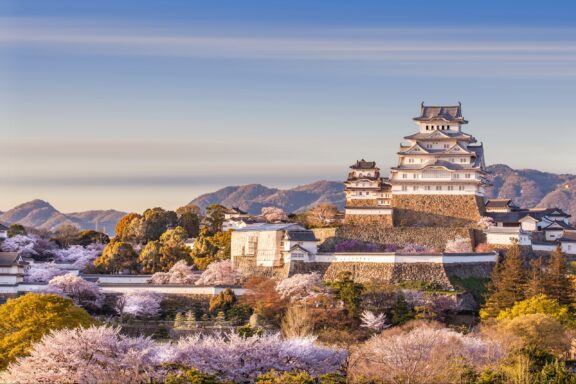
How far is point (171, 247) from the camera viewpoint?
223 feet

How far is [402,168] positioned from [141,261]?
1530 centimetres

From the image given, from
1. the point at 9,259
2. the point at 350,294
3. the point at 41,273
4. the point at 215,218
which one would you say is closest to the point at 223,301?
the point at 350,294

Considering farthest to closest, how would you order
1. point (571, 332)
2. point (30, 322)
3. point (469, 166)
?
point (469, 166) → point (571, 332) → point (30, 322)

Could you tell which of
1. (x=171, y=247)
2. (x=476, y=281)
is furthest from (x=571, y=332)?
(x=171, y=247)

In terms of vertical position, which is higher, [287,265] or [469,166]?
[469,166]

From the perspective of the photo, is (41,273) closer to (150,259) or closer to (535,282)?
(150,259)

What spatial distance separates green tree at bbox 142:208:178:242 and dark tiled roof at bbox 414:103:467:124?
16.6 meters

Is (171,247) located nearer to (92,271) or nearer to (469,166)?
(92,271)

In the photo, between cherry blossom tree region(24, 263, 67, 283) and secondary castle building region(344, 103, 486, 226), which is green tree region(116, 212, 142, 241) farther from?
secondary castle building region(344, 103, 486, 226)

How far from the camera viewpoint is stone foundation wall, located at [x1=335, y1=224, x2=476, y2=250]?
62.5m

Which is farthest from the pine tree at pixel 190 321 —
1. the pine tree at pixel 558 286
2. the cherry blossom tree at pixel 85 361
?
the cherry blossom tree at pixel 85 361

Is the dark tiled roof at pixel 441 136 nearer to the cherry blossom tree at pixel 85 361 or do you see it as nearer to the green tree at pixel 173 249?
the green tree at pixel 173 249

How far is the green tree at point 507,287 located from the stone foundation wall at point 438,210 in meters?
7.63

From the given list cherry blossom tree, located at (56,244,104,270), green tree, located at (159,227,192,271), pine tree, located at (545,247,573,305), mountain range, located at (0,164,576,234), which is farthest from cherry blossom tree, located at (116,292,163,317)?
mountain range, located at (0,164,576,234)
